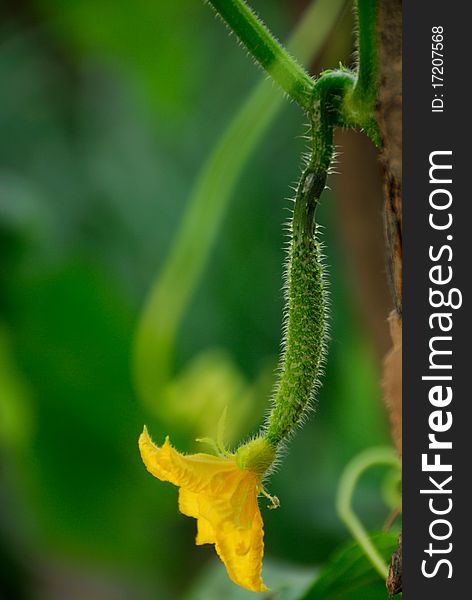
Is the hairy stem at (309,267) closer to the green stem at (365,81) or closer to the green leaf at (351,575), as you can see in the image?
the green stem at (365,81)

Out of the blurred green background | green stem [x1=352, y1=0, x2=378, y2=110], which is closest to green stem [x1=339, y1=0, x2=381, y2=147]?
green stem [x1=352, y1=0, x2=378, y2=110]

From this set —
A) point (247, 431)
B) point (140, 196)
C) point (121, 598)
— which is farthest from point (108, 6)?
point (121, 598)

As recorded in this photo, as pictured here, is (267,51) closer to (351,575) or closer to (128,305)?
(351,575)

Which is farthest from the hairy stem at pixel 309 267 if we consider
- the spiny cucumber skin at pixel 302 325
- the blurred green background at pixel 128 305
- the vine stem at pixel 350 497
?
the blurred green background at pixel 128 305

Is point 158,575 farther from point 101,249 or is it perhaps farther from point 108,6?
point 108,6

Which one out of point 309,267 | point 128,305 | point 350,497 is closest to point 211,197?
point 350,497
